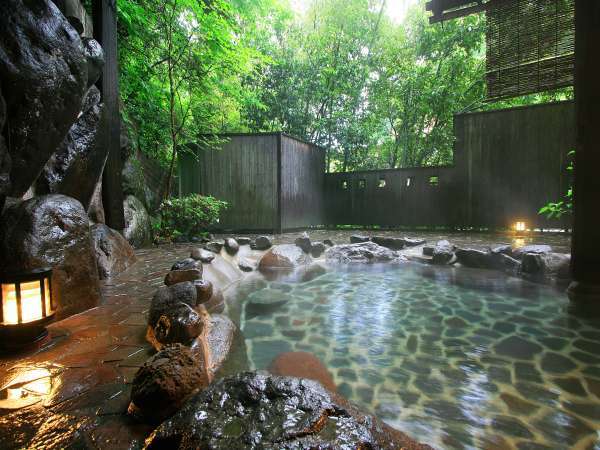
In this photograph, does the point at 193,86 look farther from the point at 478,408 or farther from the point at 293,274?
the point at 478,408

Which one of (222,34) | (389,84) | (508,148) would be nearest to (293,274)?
(222,34)

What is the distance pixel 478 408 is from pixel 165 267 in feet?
14.9

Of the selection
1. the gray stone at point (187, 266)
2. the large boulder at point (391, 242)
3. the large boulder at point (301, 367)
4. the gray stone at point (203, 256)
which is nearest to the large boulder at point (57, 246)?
the gray stone at point (187, 266)

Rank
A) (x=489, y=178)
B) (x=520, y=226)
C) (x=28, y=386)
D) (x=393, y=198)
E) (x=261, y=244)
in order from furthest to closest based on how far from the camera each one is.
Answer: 1. (x=393, y=198)
2. (x=489, y=178)
3. (x=520, y=226)
4. (x=261, y=244)
5. (x=28, y=386)

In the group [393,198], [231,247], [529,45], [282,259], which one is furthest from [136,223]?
[393,198]

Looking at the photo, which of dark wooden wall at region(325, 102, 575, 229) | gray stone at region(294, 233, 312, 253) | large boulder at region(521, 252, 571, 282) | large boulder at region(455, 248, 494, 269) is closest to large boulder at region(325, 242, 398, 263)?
gray stone at region(294, 233, 312, 253)

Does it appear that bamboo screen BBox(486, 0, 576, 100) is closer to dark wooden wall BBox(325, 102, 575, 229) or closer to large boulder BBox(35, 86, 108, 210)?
dark wooden wall BBox(325, 102, 575, 229)

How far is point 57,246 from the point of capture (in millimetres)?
2859

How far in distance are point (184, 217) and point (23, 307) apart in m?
6.46

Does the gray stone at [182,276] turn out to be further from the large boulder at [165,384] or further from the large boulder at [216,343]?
the large boulder at [165,384]

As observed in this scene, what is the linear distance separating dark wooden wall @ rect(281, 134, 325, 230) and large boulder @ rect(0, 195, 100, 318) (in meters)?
7.61

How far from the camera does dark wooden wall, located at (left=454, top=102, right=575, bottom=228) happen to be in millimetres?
9000

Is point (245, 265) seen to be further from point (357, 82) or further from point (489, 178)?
point (357, 82)

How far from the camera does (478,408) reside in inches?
90.0
